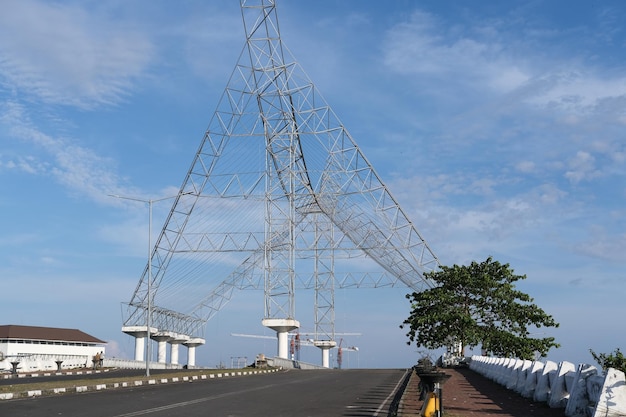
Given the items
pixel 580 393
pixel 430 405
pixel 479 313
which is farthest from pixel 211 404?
pixel 479 313

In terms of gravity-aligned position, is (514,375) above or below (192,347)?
below

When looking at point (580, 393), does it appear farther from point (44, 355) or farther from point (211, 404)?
point (44, 355)

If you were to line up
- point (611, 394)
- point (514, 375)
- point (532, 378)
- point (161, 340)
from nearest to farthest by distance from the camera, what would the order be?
point (611, 394)
point (532, 378)
point (514, 375)
point (161, 340)

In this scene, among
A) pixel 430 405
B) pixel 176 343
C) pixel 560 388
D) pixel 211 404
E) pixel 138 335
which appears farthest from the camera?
pixel 176 343

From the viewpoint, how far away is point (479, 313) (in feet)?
179

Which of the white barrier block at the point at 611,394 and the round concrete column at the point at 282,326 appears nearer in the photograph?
the white barrier block at the point at 611,394

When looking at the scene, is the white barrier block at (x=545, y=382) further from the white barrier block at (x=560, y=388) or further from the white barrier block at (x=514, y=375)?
the white barrier block at (x=514, y=375)

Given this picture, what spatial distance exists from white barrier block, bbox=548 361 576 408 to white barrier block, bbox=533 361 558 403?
0.91 m

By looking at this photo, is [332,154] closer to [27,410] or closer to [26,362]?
[26,362]

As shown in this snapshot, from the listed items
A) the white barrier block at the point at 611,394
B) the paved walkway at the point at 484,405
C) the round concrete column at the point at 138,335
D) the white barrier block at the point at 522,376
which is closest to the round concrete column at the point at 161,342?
the round concrete column at the point at 138,335

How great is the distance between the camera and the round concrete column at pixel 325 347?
83.4 meters

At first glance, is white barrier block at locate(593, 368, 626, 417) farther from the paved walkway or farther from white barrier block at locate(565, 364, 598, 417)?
the paved walkway

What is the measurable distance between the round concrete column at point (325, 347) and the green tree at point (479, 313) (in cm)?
2757

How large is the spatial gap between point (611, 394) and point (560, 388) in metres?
4.18
